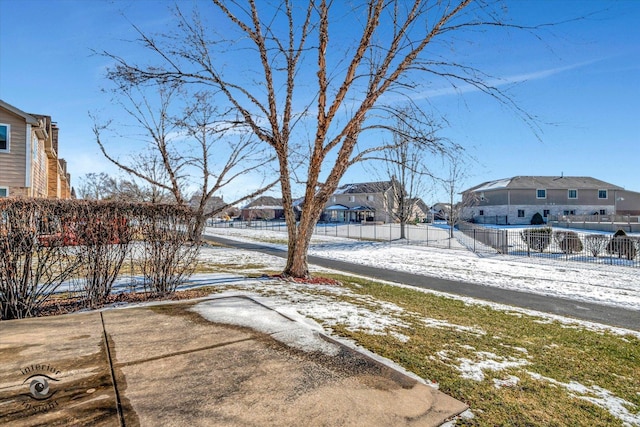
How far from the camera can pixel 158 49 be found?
824 centimetres

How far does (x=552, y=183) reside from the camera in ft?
157

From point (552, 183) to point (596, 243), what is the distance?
119 feet

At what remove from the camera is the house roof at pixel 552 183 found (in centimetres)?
4666

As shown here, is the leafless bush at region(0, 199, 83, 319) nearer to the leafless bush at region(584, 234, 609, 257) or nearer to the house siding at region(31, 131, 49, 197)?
the house siding at region(31, 131, 49, 197)

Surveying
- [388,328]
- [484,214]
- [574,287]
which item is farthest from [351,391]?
[484,214]

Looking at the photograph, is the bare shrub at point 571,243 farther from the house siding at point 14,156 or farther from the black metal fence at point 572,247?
the house siding at point 14,156

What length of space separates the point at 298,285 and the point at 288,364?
14.9 feet

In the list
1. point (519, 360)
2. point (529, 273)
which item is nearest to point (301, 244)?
point (519, 360)

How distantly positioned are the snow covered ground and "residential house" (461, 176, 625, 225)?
104ft

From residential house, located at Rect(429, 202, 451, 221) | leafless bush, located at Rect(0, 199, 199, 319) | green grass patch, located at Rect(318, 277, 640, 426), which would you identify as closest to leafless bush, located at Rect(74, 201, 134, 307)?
leafless bush, located at Rect(0, 199, 199, 319)

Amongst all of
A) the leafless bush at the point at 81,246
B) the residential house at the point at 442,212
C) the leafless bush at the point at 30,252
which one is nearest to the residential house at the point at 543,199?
A: the residential house at the point at 442,212

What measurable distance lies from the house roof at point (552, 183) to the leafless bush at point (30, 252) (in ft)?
164

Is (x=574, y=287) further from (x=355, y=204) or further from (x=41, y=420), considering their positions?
(x=355, y=204)

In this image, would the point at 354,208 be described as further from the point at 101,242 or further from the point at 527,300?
the point at 101,242
